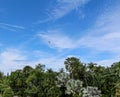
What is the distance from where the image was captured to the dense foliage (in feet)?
199

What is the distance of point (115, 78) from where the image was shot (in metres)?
64.4

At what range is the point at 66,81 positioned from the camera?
6234 cm

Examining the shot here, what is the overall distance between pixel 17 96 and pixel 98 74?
62.7ft

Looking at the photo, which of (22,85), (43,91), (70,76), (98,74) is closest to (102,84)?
(98,74)

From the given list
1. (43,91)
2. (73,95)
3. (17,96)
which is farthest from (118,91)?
(17,96)

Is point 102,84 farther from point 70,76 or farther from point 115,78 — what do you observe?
point 70,76

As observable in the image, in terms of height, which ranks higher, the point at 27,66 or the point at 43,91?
the point at 27,66

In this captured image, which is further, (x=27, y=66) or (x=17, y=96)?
(x=27, y=66)

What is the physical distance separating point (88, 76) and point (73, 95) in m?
7.45

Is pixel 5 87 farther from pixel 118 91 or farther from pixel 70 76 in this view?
pixel 118 91

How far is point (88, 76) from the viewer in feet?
214

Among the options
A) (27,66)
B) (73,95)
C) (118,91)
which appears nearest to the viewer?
(118,91)

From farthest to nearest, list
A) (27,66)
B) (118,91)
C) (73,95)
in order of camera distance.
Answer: (27,66)
(73,95)
(118,91)

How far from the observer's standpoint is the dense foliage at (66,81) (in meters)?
60.6
